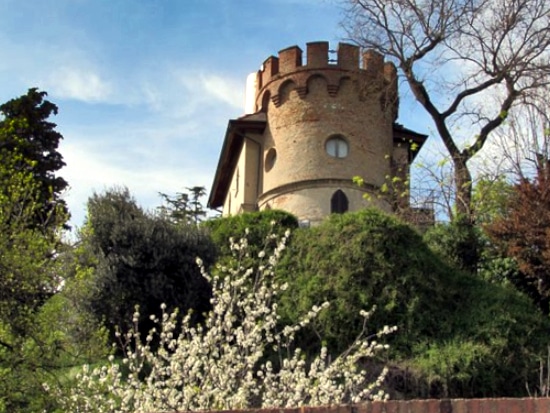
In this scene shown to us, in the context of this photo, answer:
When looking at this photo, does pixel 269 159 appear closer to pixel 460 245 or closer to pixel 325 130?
pixel 325 130

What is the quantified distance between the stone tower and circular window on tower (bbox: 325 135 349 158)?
3cm

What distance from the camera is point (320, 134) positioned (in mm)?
26312

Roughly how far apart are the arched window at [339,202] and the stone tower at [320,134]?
0.11ft

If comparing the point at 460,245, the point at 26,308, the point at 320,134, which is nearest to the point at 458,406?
the point at 26,308

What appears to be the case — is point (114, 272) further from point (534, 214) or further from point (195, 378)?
point (534, 214)

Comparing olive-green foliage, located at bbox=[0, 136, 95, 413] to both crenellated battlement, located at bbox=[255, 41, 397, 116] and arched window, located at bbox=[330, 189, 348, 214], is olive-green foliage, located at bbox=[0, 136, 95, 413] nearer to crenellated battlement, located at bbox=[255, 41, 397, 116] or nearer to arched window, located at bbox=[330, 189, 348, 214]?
arched window, located at bbox=[330, 189, 348, 214]

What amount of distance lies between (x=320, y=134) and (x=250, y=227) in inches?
386

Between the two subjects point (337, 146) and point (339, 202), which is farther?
point (337, 146)

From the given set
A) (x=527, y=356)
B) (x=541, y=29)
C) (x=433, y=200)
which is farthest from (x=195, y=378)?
(x=541, y=29)

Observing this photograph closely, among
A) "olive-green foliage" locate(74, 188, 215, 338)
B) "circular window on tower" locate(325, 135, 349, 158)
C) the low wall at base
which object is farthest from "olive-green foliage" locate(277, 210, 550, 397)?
"circular window on tower" locate(325, 135, 349, 158)

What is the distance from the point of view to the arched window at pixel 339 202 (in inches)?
1016

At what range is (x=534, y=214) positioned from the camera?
14.6 metres

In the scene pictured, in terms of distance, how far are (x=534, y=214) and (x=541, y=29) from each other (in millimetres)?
8254

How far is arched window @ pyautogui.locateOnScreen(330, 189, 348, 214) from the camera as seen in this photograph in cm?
2581
